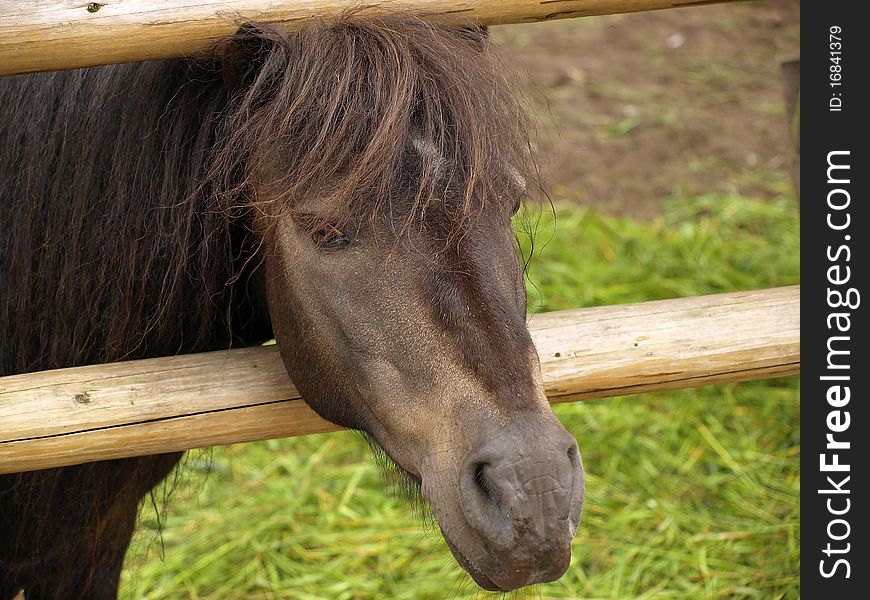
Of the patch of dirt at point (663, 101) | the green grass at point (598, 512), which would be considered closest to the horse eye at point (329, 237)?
the green grass at point (598, 512)

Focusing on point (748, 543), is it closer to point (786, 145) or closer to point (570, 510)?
point (570, 510)

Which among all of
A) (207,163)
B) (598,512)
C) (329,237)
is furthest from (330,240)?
(598,512)

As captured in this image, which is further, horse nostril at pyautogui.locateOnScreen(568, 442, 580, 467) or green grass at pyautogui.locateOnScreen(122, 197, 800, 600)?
green grass at pyautogui.locateOnScreen(122, 197, 800, 600)

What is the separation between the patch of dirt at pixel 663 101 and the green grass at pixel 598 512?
90 centimetres

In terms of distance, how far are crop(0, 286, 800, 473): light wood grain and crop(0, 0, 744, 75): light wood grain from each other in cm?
57

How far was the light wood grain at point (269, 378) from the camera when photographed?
1.77 m

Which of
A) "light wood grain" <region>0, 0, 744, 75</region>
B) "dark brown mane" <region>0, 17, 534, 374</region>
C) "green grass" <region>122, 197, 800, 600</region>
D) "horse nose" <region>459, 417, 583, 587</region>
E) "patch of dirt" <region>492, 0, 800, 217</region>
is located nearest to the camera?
"horse nose" <region>459, 417, 583, 587</region>

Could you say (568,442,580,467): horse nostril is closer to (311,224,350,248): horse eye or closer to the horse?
the horse

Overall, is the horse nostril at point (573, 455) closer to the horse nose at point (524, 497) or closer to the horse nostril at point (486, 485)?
the horse nose at point (524, 497)

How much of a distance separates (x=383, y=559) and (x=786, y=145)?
342cm

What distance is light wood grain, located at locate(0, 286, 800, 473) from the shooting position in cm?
177

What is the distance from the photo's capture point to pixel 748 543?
10.6 ft

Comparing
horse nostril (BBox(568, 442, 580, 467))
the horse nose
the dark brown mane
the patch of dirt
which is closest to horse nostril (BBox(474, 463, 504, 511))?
the horse nose
